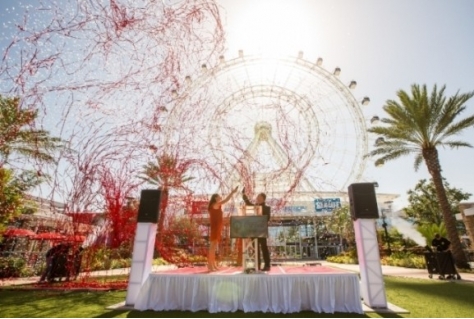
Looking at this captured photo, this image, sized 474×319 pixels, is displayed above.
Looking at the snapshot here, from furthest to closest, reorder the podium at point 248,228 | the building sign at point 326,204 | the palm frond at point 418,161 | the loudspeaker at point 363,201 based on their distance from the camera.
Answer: the building sign at point 326,204 → the palm frond at point 418,161 → the loudspeaker at point 363,201 → the podium at point 248,228

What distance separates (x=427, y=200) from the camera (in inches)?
1682

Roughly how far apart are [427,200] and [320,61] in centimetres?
3783

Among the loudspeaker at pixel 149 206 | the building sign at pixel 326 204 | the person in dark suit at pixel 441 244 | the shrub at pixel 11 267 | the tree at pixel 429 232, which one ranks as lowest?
the shrub at pixel 11 267

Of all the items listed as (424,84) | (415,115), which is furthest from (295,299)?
(424,84)

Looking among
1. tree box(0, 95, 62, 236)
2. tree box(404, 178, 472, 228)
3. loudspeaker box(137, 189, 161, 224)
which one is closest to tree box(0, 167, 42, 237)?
tree box(0, 95, 62, 236)

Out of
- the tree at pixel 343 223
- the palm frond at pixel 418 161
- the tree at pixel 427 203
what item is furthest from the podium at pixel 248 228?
the tree at pixel 427 203

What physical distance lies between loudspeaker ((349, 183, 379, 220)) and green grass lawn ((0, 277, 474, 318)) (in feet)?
7.39

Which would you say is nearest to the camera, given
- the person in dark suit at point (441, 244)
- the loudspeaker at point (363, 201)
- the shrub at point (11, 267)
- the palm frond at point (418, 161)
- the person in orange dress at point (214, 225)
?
the person in orange dress at point (214, 225)

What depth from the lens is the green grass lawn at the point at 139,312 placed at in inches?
224

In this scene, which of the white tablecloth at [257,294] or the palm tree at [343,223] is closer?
the white tablecloth at [257,294]

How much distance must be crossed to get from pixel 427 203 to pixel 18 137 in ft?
167

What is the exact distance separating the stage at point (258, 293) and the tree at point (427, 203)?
43.5 meters

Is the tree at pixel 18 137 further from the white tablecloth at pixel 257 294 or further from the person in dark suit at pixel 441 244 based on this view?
the person in dark suit at pixel 441 244

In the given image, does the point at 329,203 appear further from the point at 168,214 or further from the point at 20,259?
the point at 20,259
